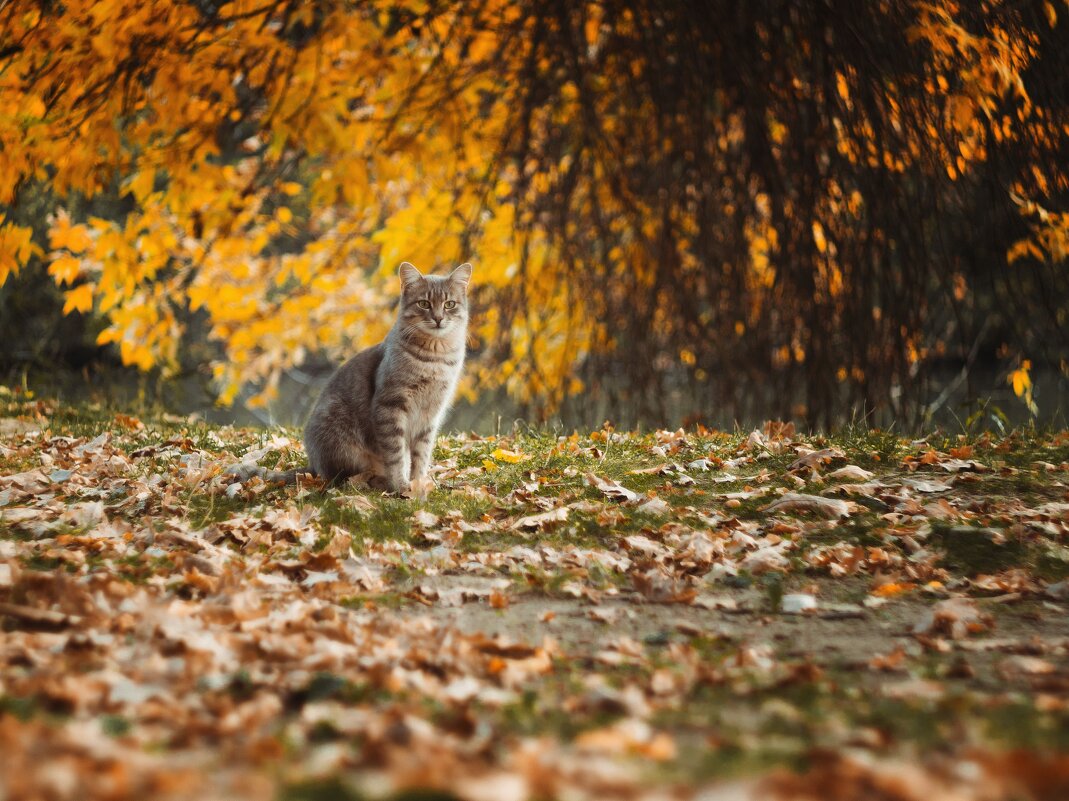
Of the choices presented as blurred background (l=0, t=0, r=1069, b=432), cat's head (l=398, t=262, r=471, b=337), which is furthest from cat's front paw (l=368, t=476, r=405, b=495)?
blurred background (l=0, t=0, r=1069, b=432)

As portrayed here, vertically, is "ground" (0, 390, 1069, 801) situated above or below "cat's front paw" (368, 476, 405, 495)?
below

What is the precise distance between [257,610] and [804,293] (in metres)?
4.73

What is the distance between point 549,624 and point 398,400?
202 centimetres

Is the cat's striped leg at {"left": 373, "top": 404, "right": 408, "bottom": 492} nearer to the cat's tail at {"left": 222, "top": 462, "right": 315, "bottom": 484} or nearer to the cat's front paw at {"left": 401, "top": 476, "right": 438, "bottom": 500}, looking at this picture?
the cat's front paw at {"left": 401, "top": 476, "right": 438, "bottom": 500}

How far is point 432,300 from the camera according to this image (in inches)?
198

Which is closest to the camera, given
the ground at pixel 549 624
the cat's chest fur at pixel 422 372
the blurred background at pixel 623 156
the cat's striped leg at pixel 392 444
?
the ground at pixel 549 624

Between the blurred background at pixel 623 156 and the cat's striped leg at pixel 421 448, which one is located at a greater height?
the blurred background at pixel 623 156

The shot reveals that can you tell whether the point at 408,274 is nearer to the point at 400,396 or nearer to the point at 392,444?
the point at 400,396

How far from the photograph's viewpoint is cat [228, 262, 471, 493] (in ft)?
15.6

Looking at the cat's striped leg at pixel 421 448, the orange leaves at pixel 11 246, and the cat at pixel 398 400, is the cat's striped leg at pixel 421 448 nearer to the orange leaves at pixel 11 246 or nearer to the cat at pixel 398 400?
the cat at pixel 398 400

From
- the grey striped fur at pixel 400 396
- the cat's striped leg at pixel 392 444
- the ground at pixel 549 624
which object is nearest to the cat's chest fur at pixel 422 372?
the grey striped fur at pixel 400 396

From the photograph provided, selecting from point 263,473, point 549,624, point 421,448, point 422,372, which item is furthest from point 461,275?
point 549,624

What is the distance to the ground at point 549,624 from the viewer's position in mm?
1799

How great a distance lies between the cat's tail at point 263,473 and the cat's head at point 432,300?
37.6 inches
